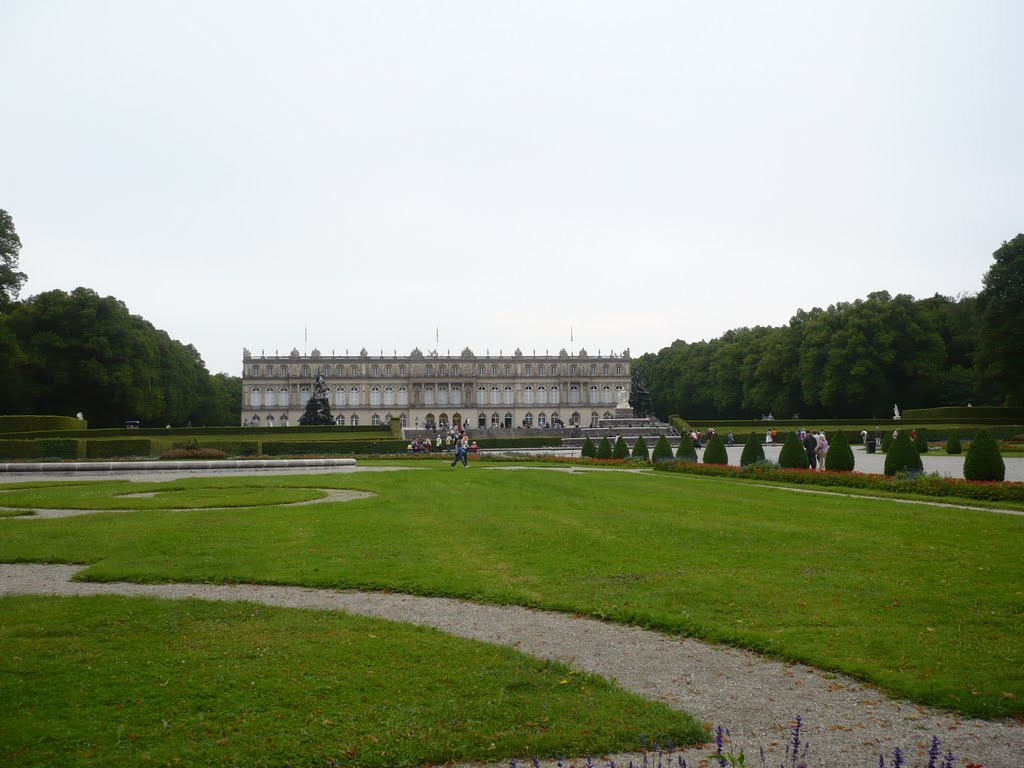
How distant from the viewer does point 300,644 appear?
6387 millimetres

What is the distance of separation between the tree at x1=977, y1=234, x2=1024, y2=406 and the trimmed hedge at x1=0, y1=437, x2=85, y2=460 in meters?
48.8

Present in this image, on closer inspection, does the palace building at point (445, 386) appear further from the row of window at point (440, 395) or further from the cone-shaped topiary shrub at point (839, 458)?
the cone-shaped topiary shrub at point (839, 458)

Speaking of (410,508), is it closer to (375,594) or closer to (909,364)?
(375,594)

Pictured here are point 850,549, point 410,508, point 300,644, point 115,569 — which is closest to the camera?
point 300,644

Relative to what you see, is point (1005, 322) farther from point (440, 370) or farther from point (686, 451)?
point (440, 370)

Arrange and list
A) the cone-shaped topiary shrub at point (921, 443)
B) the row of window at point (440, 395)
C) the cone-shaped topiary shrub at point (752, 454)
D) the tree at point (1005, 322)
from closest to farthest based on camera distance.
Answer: the cone-shaped topiary shrub at point (752, 454) → the cone-shaped topiary shrub at point (921, 443) → the tree at point (1005, 322) → the row of window at point (440, 395)

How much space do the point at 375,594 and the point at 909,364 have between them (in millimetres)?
59676

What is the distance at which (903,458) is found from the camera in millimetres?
20469

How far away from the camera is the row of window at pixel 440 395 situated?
4232 inches

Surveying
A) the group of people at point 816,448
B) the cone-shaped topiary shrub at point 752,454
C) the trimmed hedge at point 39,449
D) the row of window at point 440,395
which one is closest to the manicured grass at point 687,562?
the cone-shaped topiary shrub at point 752,454

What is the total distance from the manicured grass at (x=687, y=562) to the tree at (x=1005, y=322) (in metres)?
38.2

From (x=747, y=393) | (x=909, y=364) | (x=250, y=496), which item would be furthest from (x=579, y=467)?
(x=747, y=393)

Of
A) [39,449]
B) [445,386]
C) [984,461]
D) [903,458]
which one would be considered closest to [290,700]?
[984,461]

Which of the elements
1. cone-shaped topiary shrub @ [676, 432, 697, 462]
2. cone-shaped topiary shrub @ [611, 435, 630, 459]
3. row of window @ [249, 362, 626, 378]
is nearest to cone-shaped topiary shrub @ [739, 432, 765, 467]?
cone-shaped topiary shrub @ [676, 432, 697, 462]
